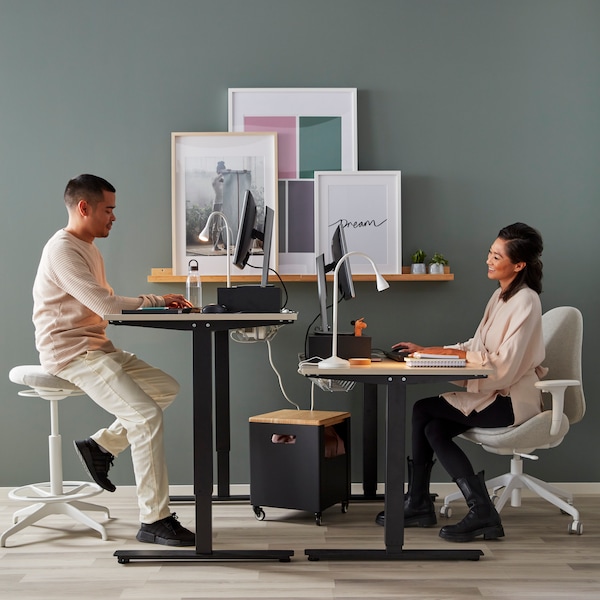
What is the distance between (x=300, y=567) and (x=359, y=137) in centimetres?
224

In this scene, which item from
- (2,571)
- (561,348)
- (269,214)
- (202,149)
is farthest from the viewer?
(202,149)

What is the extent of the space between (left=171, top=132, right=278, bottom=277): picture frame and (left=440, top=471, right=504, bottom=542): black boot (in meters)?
1.52

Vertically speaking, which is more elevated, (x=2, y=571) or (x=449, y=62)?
(x=449, y=62)

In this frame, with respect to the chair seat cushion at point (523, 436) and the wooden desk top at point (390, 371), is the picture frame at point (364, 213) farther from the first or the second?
the wooden desk top at point (390, 371)

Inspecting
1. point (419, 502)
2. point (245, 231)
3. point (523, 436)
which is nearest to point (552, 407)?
point (523, 436)

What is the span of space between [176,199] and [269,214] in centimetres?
80

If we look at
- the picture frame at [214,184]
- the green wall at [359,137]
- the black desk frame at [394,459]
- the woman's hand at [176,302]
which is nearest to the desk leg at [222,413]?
the green wall at [359,137]

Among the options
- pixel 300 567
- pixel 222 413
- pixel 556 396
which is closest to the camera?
pixel 300 567

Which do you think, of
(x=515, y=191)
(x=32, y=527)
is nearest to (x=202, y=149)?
→ (x=515, y=191)

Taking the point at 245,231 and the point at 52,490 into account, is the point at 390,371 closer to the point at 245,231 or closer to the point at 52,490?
the point at 245,231

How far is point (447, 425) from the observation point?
3.36m

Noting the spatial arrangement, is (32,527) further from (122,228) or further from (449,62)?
(449,62)

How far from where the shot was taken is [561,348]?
363cm

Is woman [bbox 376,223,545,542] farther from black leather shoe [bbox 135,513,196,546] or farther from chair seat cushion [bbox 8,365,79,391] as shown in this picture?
chair seat cushion [bbox 8,365,79,391]
